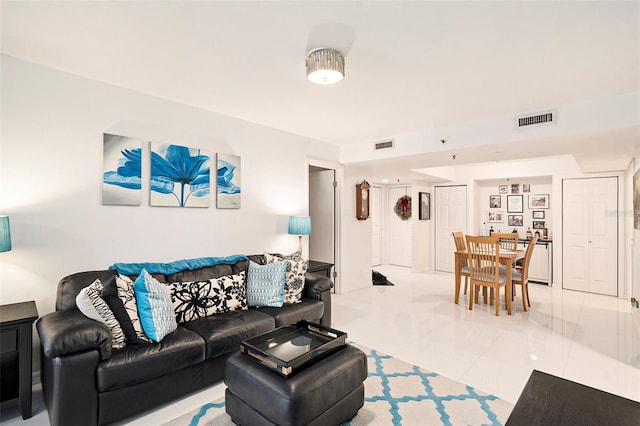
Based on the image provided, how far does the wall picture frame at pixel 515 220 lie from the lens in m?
6.75

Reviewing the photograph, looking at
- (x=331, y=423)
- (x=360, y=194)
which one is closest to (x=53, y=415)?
(x=331, y=423)

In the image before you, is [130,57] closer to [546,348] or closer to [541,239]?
[546,348]

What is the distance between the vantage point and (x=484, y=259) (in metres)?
4.27

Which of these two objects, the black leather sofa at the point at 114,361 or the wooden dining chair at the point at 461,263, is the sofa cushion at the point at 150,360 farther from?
the wooden dining chair at the point at 461,263

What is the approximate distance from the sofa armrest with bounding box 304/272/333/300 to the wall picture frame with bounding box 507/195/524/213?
529 cm

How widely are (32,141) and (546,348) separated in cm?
475

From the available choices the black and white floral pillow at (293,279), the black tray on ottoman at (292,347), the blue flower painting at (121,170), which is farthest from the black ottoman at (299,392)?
the blue flower painting at (121,170)

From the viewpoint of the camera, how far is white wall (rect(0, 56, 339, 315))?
7.81ft

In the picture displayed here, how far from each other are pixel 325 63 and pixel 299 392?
1.99 meters

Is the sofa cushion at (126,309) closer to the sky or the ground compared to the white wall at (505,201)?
closer to the ground

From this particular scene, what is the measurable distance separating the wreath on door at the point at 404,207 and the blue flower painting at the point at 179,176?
5.50 meters

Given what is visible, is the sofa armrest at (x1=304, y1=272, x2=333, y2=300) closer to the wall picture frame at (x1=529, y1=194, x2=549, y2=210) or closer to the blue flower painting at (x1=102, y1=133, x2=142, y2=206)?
the blue flower painting at (x1=102, y1=133, x2=142, y2=206)

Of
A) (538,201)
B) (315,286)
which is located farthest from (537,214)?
(315,286)

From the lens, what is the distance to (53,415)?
1.79 metres
